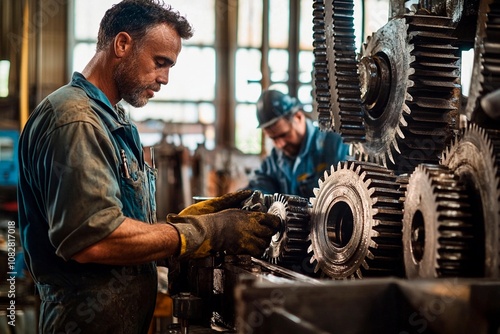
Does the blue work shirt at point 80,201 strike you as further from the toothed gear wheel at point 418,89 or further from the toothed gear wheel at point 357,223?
the toothed gear wheel at point 418,89

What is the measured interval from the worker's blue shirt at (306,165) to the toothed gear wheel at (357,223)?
239 cm

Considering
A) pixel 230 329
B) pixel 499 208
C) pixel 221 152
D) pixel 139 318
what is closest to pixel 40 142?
pixel 139 318

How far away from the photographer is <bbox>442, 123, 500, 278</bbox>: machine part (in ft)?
4.96

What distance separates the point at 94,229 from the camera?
185 cm

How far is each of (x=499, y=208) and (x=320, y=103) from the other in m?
1.31

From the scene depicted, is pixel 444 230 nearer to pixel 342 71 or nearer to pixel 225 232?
pixel 225 232

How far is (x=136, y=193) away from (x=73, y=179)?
36cm

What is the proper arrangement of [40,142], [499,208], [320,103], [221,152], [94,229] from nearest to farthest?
[499,208] → [94,229] → [40,142] → [320,103] → [221,152]

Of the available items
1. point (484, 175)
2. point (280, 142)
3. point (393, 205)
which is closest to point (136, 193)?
point (393, 205)

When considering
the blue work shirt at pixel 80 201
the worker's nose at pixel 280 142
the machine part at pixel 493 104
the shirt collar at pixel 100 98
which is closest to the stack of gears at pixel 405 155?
the machine part at pixel 493 104

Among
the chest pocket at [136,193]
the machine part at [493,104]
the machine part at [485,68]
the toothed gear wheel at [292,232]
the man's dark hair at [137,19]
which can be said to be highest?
the man's dark hair at [137,19]

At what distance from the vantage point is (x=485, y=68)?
163cm

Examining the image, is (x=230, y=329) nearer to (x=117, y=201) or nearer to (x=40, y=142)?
(x=117, y=201)

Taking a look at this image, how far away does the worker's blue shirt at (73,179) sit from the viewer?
1875 millimetres
